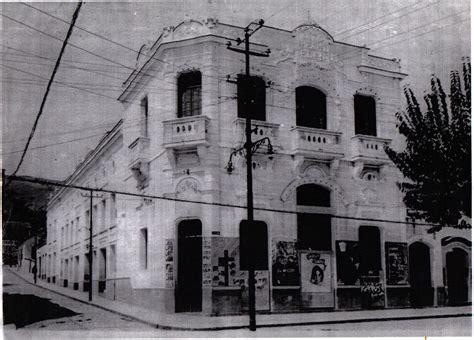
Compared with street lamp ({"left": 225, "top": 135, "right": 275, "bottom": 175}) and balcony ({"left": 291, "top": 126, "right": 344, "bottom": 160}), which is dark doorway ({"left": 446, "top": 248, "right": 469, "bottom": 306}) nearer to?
balcony ({"left": 291, "top": 126, "right": 344, "bottom": 160})

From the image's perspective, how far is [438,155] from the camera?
12.2 meters

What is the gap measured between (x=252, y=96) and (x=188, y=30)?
5.89 ft

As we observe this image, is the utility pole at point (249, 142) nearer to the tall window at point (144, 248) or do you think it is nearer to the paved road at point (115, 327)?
the paved road at point (115, 327)

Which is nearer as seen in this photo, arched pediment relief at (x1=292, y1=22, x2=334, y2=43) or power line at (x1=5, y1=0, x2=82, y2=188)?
power line at (x1=5, y1=0, x2=82, y2=188)

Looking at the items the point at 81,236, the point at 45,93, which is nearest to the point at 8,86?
the point at 45,93

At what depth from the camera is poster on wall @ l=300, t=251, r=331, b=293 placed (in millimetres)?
13016

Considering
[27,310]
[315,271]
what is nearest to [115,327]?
[27,310]

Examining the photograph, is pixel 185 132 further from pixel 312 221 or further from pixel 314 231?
pixel 314 231

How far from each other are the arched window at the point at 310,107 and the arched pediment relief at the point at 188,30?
8.36 feet

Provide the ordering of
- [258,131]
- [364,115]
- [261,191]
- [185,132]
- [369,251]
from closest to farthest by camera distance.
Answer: [185,132] → [261,191] → [258,131] → [369,251] → [364,115]

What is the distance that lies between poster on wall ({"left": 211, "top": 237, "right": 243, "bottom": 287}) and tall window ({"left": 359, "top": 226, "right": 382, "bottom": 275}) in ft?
9.13

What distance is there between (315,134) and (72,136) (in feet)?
16.4

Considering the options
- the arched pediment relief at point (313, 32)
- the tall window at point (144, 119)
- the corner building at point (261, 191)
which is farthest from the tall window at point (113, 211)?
the arched pediment relief at point (313, 32)

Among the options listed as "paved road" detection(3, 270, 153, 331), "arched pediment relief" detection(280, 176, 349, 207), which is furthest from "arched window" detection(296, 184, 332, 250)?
"paved road" detection(3, 270, 153, 331)
